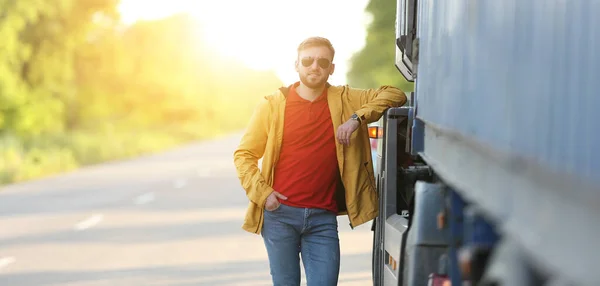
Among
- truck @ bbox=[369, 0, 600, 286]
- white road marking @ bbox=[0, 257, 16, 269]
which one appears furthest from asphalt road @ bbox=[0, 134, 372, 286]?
truck @ bbox=[369, 0, 600, 286]

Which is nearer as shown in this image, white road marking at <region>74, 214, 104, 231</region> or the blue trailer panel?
the blue trailer panel

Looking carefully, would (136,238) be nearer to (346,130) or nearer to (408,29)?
(408,29)

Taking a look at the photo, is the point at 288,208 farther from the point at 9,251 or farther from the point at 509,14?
the point at 9,251

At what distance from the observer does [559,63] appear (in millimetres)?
2609

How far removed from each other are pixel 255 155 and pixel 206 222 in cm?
1102

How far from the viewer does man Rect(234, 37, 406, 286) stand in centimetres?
603

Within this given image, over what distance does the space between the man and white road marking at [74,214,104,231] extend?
10.6 m

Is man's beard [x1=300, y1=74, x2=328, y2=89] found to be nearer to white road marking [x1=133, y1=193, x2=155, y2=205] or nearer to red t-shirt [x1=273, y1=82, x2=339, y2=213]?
red t-shirt [x1=273, y1=82, x2=339, y2=213]

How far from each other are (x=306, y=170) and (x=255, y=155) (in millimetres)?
312

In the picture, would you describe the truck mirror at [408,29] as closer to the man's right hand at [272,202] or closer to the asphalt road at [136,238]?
the man's right hand at [272,202]

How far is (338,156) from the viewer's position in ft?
19.8

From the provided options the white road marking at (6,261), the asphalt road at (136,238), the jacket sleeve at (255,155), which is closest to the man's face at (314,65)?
the jacket sleeve at (255,155)

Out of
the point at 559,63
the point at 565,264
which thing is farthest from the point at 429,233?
the point at 565,264

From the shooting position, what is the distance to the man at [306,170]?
237 inches
